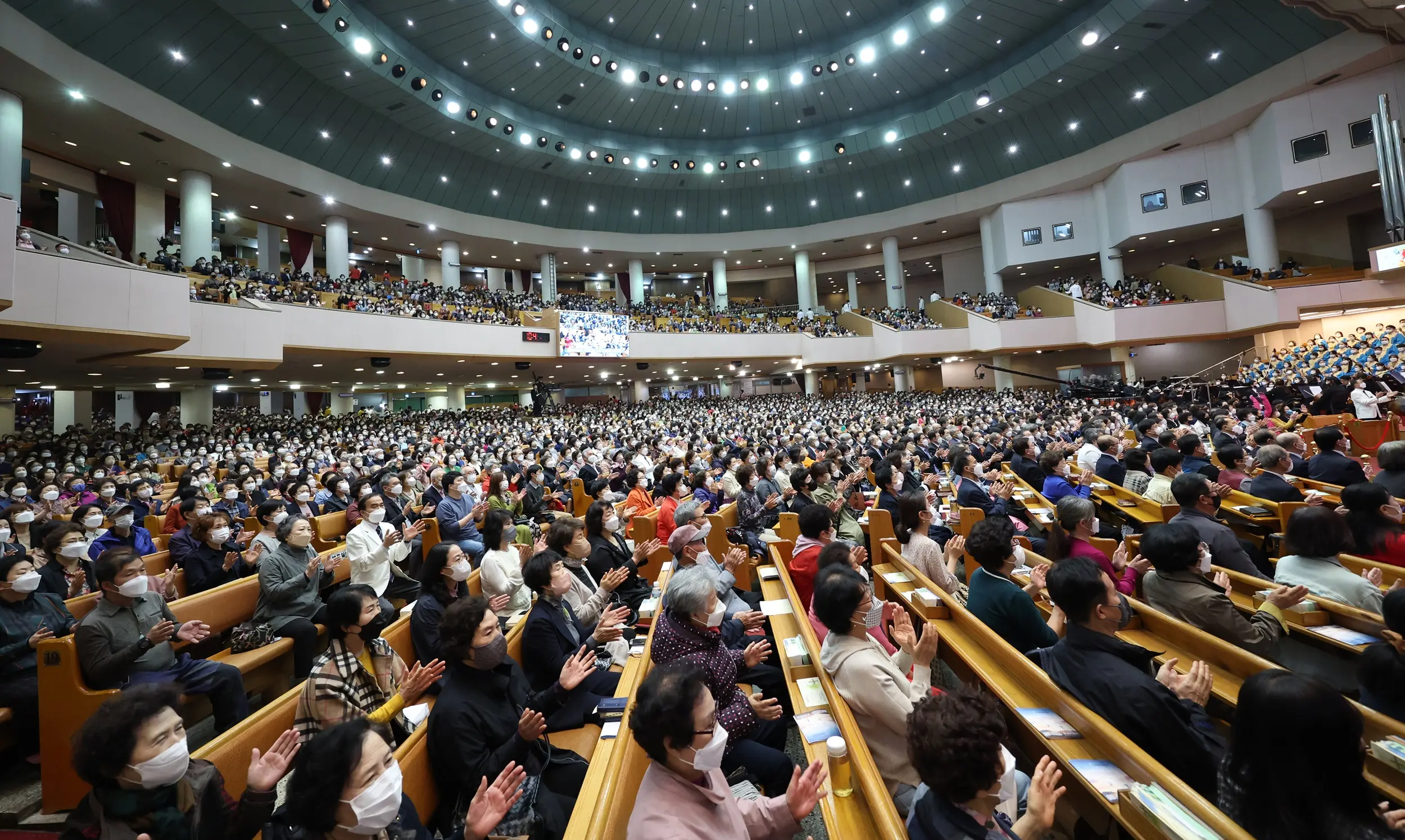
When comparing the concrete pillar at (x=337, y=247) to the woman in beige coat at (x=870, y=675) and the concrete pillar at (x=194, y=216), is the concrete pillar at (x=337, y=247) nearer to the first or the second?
the concrete pillar at (x=194, y=216)

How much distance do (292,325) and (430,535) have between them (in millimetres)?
11130

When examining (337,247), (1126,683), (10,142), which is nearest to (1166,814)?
(1126,683)

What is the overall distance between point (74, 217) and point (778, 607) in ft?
70.1

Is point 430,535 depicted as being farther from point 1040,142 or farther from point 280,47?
point 1040,142

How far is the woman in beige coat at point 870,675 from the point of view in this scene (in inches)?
72.2

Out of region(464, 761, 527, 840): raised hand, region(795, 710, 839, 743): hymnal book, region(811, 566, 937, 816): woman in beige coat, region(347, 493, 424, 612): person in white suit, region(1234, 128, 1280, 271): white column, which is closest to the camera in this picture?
region(464, 761, 527, 840): raised hand

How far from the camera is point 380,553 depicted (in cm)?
392

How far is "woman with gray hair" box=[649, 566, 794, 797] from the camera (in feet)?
7.06

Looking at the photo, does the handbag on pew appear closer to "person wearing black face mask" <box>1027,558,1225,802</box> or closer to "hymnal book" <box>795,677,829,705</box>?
"hymnal book" <box>795,677,829,705</box>

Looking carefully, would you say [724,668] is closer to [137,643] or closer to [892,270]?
[137,643]

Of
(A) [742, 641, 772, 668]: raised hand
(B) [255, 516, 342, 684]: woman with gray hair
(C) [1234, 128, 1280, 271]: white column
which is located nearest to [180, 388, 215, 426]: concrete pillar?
(B) [255, 516, 342, 684]: woman with gray hair

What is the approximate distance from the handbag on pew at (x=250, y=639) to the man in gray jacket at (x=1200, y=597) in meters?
4.54

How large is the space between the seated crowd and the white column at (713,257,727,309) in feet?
71.1

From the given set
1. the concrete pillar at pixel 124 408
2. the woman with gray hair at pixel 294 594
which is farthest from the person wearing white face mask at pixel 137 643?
the concrete pillar at pixel 124 408
